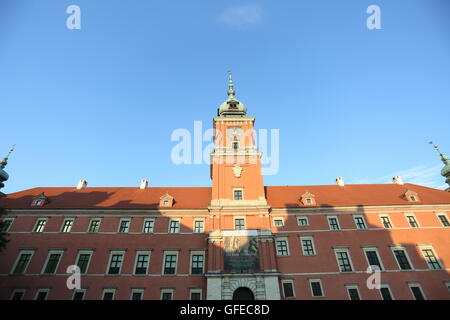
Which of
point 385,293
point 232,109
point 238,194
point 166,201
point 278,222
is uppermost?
point 232,109

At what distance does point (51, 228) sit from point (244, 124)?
82.3 ft

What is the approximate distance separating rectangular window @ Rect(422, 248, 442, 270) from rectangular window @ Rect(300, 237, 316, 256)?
10.8m

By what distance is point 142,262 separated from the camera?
23.8 m

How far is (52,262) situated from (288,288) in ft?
73.7

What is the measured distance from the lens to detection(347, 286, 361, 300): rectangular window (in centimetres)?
2160

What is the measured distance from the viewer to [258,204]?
2666cm

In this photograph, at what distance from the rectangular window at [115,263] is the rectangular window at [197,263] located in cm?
693

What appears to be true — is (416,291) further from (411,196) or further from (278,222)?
(278,222)

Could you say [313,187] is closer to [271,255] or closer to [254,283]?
[271,255]

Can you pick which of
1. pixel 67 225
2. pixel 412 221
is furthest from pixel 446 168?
pixel 67 225

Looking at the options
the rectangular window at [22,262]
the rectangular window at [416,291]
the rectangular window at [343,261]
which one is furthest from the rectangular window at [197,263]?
the rectangular window at [416,291]

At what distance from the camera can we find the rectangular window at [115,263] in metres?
23.2

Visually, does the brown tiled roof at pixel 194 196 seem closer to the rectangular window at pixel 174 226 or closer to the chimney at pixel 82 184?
the chimney at pixel 82 184

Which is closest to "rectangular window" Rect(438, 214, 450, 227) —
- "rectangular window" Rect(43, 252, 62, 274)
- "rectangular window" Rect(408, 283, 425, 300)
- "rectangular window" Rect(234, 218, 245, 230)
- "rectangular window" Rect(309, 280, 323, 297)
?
"rectangular window" Rect(408, 283, 425, 300)
